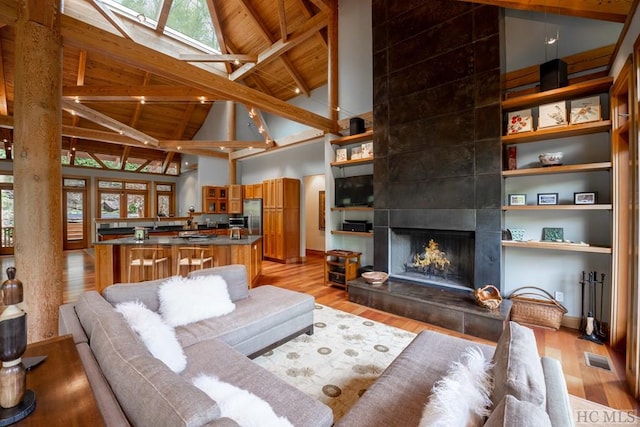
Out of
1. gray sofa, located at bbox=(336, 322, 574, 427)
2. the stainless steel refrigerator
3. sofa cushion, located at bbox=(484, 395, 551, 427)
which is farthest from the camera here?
the stainless steel refrigerator

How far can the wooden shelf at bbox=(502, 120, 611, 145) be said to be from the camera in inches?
106

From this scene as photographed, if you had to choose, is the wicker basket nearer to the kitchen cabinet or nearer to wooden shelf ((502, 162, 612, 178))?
the kitchen cabinet

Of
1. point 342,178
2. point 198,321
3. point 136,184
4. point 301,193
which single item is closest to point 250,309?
point 198,321

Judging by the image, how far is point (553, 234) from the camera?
3094 millimetres

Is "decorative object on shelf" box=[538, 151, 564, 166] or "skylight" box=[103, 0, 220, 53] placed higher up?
"skylight" box=[103, 0, 220, 53]

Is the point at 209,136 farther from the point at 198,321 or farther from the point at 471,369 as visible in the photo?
the point at 471,369

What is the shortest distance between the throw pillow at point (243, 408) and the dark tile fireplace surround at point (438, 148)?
8.63 ft

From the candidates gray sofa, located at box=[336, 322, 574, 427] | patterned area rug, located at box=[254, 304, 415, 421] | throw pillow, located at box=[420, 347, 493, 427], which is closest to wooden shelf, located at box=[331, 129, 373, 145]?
patterned area rug, located at box=[254, 304, 415, 421]

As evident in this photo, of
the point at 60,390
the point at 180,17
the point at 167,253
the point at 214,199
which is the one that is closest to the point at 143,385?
the point at 60,390

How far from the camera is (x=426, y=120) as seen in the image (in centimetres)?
374

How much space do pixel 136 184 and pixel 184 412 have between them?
12232mm

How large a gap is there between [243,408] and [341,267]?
387 centimetres

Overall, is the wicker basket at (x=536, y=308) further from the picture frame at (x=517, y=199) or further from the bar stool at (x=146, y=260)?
the bar stool at (x=146, y=260)

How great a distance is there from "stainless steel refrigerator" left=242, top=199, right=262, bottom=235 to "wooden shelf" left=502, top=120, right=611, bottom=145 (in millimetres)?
6065
